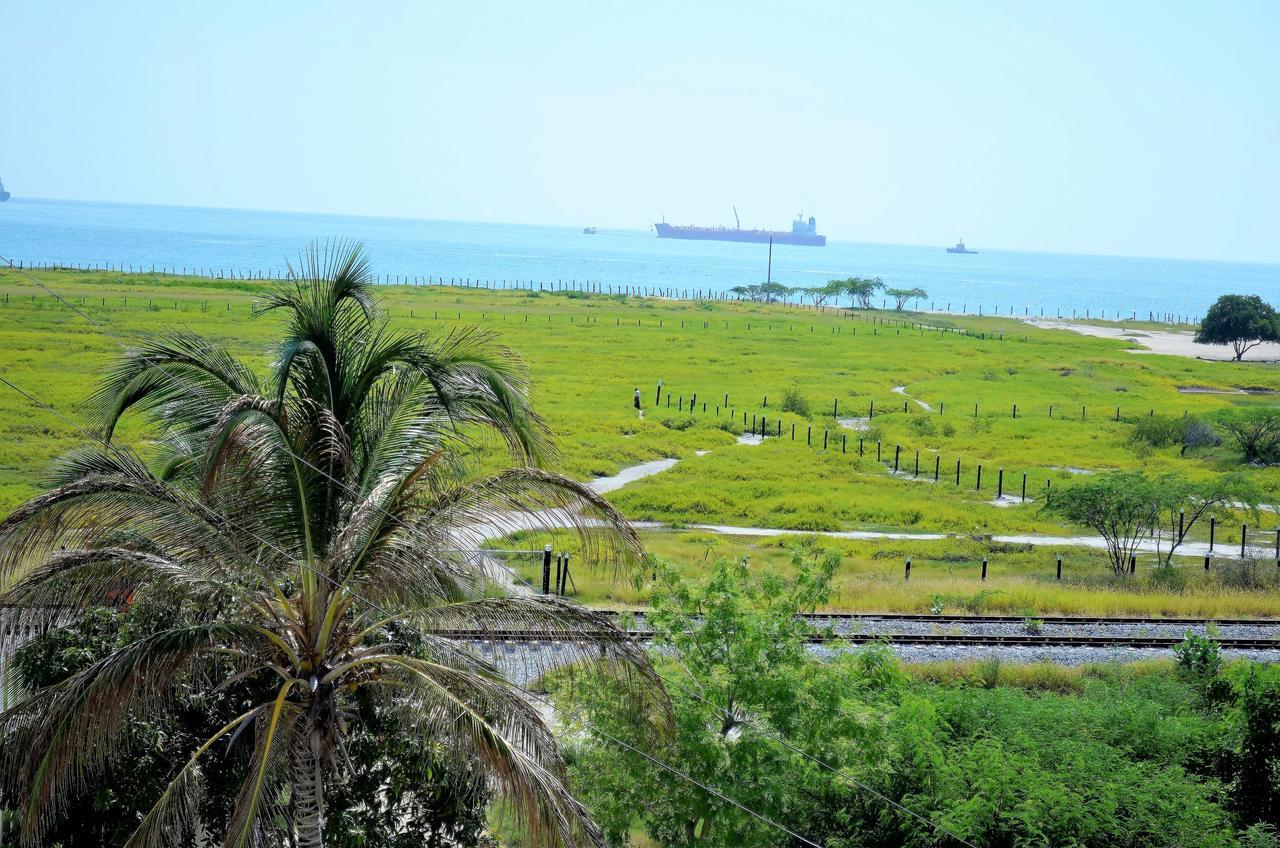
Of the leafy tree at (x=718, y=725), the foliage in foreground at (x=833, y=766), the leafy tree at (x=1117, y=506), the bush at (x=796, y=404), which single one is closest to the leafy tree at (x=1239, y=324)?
the bush at (x=796, y=404)

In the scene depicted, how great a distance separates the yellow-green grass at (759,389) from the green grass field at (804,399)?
0.59ft

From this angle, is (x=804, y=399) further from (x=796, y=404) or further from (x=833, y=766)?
(x=833, y=766)

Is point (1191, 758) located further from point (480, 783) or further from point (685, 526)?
Result: point (685, 526)

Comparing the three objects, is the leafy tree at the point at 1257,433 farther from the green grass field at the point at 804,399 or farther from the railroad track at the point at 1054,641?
the railroad track at the point at 1054,641

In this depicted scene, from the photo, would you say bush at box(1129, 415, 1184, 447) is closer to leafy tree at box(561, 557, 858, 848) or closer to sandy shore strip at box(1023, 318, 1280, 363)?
leafy tree at box(561, 557, 858, 848)

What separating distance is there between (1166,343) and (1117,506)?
3725 inches

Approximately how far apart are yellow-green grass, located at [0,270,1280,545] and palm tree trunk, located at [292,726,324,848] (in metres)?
14.4

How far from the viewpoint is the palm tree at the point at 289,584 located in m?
8.98

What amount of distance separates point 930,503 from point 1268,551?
1061 centimetres

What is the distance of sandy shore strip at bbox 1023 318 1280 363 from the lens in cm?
10712

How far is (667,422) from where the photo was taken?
56.8m

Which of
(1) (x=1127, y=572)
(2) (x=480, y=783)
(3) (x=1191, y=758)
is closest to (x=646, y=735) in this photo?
(2) (x=480, y=783)

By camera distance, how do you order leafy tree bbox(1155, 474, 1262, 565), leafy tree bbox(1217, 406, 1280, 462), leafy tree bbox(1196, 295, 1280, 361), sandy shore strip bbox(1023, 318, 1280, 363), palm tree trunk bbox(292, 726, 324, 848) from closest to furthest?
palm tree trunk bbox(292, 726, 324, 848), leafy tree bbox(1155, 474, 1262, 565), leafy tree bbox(1217, 406, 1280, 462), leafy tree bbox(1196, 295, 1280, 361), sandy shore strip bbox(1023, 318, 1280, 363)

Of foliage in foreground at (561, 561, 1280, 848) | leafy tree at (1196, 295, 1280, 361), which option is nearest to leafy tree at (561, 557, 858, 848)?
foliage in foreground at (561, 561, 1280, 848)
